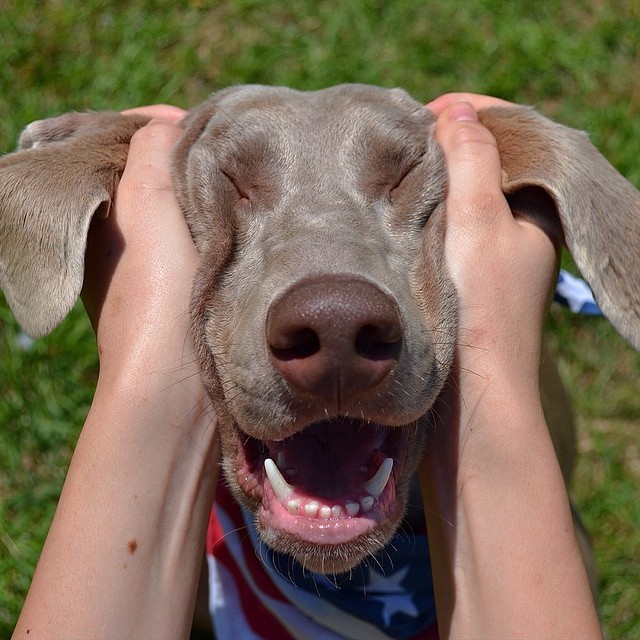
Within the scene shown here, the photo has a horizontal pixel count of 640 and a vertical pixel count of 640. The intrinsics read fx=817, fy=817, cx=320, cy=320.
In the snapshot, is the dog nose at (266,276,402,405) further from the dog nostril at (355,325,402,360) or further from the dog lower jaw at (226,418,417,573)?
the dog lower jaw at (226,418,417,573)

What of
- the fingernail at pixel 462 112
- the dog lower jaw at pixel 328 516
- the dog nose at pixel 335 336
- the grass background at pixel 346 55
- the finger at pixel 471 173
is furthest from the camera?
the grass background at pixel 346 55

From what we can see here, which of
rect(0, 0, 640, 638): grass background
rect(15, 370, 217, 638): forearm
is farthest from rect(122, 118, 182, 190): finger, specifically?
rect(0, 0, 640, 638): grass background

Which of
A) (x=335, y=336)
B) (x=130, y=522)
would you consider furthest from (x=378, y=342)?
(x=130, y=522)

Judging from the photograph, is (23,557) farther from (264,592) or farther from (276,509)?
(276,509)

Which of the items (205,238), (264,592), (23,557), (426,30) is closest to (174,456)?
(205,238)

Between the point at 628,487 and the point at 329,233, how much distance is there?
8.35ft

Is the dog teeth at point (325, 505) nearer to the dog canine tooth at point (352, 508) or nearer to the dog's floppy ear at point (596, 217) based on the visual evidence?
the dog canine tooth at point (352, 508)

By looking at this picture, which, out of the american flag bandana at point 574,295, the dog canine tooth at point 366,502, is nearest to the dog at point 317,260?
the dog canine tooth at point 366,502

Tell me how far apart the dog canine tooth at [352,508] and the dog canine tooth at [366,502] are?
1cm

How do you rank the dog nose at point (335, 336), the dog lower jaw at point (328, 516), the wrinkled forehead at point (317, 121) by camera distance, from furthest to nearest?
the wrinkled forehead at point (317, 121) → the dog lower jaw at point (328, 516) → the dog nose at point (335, 336)

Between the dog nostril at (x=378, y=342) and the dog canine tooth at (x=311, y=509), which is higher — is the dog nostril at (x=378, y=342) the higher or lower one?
the higher one

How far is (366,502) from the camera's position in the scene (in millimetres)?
2102

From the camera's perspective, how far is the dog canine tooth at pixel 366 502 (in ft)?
6.87

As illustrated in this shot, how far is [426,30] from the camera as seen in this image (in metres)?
4.85
